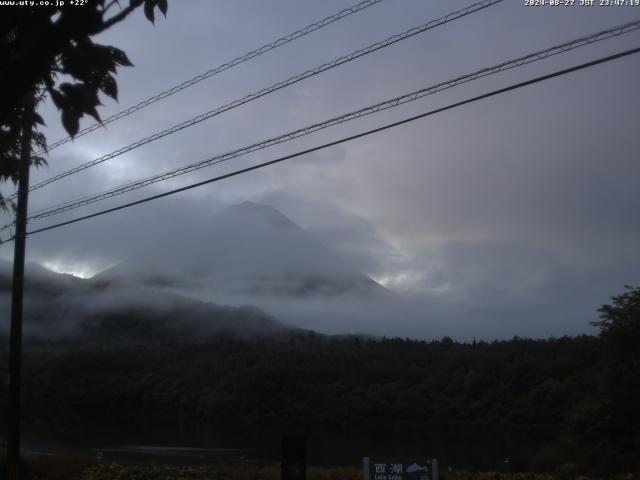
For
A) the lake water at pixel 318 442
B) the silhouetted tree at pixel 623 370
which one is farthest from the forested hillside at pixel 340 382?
the silhouetted tree at pixel 623 370

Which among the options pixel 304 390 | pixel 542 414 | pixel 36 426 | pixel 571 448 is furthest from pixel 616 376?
pixel 304 390

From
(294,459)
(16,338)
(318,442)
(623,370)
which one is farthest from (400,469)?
(318,442)

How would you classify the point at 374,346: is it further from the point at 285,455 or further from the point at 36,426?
the point at 285,455

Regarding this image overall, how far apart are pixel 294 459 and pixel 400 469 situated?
168 centimetres

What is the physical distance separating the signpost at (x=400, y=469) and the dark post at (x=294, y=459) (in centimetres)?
114

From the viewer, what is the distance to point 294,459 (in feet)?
36.3

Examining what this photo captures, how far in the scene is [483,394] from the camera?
91938 millimetres

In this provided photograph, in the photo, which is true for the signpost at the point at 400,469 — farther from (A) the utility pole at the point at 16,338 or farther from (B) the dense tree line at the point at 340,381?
(B) the dense tree line at the point at 340,381

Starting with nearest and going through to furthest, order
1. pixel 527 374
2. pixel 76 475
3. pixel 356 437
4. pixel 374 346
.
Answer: pixel 76 475 → pixel 356 437 → pixel 527 374 → pixel 374 346

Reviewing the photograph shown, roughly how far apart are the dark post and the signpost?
1.14m

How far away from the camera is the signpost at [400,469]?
38.1 feet

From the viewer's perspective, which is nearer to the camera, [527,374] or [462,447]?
[462,447]

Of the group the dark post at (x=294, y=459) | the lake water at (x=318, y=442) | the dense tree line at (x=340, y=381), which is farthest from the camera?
the dense tree line at (x=340, y=381)

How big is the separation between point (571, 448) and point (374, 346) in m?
94.7
